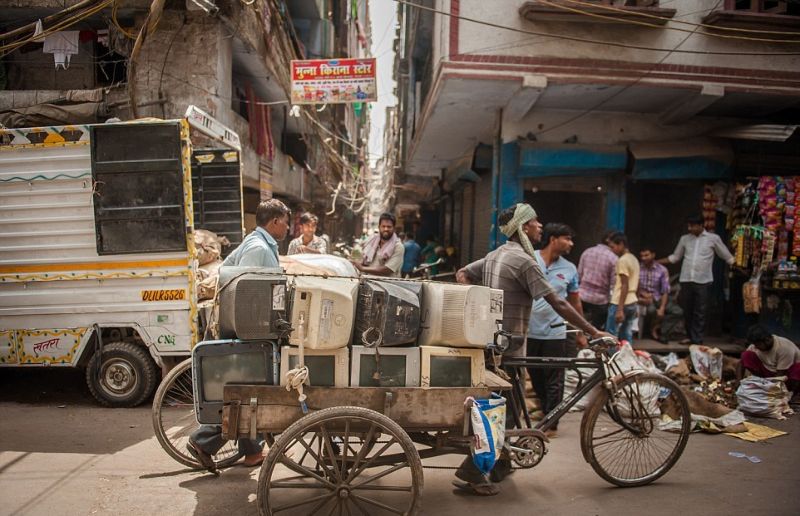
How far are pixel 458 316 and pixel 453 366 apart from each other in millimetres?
284

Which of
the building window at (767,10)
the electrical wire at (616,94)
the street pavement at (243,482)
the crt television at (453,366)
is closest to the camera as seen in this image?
the crt television at (453,366)

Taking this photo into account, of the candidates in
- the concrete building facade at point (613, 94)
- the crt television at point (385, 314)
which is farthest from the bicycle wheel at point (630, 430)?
the concrete building facade at point (613, 94)

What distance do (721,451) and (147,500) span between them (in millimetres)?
4529

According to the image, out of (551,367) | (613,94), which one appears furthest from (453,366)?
(613,94)

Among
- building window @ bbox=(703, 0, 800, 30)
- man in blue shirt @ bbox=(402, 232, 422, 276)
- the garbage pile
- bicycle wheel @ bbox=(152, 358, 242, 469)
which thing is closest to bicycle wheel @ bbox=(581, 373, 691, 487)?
the garbage pile

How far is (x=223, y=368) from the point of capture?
2.70 meters

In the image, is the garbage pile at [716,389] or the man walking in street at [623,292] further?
the man walking in street at [623,292]

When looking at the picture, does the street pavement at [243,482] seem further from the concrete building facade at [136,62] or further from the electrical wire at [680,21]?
the electrical wire at [680,21]

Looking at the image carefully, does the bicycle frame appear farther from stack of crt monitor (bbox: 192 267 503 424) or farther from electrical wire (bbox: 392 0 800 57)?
electrical wire (bbox: 392 0 800 57)

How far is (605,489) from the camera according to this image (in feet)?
11.4

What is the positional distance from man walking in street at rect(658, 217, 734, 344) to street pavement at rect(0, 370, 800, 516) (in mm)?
2695

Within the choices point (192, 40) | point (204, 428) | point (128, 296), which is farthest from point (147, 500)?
point (192, 40)

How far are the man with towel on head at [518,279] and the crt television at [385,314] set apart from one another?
1.02m

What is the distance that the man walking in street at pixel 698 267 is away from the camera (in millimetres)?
7133
